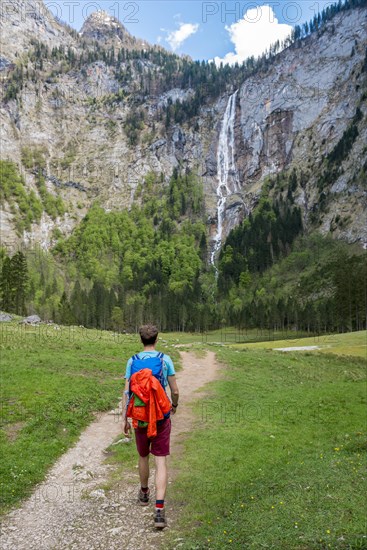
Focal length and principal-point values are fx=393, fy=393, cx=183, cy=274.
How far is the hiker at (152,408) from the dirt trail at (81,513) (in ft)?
2.78

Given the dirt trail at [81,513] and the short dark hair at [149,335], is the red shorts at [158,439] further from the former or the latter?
the short dark hair at [149,335]

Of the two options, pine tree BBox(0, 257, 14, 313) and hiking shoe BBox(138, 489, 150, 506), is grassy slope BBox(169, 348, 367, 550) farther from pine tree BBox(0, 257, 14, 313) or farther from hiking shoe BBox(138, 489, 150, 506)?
pine tree BBox(0, 257, 14, 313)

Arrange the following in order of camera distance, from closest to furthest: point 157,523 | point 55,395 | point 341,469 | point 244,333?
point 157,523 → point 341,469 → point 55,395 → point 244,333

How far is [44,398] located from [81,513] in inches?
404

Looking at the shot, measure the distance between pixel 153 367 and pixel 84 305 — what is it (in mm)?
140094

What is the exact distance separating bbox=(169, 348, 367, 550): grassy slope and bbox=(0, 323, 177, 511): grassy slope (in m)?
4.37

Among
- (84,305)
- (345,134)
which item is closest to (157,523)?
(84,305)

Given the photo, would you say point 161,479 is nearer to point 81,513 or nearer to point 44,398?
point 81,513

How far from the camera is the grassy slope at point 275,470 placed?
834cm

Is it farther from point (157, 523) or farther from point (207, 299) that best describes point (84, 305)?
point (157, 523)

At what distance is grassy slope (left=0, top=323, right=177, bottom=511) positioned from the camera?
1300 centimetres

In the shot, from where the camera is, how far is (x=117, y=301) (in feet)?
517

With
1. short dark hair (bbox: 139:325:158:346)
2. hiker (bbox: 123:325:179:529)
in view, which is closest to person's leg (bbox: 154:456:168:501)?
hiker (bbox: 123:325:179:529)

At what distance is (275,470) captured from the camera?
42.3 ft
